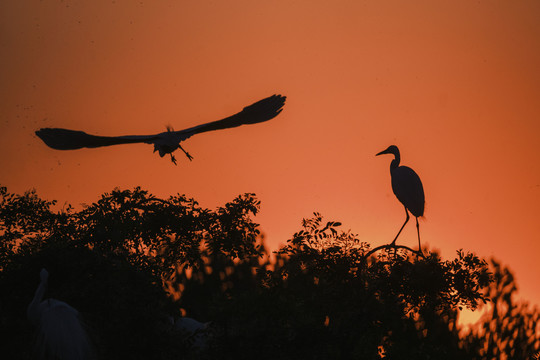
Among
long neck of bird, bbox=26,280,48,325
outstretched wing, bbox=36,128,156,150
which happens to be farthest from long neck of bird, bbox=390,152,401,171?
long neck of bird, bbox=26,280,48,325

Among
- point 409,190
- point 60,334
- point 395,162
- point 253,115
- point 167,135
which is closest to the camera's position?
point 60,334

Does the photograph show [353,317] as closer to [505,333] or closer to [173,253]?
[173,253]

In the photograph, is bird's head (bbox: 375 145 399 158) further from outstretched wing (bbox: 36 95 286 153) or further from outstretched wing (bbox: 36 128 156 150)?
outstretched wing (bbox: 36 128 156 150)

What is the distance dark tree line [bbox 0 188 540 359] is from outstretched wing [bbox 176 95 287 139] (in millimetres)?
2675

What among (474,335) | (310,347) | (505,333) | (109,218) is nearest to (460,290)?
(310,347)

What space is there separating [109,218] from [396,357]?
20.4 ft

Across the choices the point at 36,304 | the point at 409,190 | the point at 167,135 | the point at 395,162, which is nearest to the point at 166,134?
the point at 167,135

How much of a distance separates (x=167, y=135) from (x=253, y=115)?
6.50 ft

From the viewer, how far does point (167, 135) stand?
1870 cm

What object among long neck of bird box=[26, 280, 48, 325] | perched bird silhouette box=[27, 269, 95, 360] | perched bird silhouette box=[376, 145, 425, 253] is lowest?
perched bird silhouette box=[27, 269, 95, 360]

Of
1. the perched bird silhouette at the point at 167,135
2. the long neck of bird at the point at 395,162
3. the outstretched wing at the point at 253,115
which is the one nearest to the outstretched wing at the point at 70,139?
the perched bird silhouette at the point at 167,135

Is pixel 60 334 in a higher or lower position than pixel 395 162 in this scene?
lower

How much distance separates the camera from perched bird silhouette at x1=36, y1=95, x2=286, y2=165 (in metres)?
18.5

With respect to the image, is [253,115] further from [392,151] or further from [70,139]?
[392,151]
